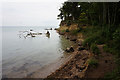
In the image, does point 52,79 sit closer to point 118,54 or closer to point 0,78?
point 0,78

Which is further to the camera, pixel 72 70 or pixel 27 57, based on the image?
pixel 27 57

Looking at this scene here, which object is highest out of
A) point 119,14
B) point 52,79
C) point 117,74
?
point 119,14

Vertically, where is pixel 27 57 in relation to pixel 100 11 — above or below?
below

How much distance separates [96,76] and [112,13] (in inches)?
424

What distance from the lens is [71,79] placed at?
13.6ft

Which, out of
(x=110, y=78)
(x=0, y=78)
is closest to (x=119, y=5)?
(x=110, y=78)

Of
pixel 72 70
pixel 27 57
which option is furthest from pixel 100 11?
pixel 27 57

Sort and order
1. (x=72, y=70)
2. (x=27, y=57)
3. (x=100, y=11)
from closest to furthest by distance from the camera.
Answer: (x=72, y=70)
(x=27, y=57)
(x=100, y=11)

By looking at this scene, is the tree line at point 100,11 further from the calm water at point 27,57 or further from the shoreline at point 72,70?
the shoreline at point 72,70

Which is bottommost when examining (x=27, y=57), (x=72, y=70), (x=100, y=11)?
(x=27, y=57)

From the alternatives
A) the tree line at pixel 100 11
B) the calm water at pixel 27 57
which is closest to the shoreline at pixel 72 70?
the calm water at pixel 27 57

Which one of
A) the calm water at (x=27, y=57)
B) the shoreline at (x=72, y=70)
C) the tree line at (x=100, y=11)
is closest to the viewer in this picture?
the shoreline at (x=72, y=70)

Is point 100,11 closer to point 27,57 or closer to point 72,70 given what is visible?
point 72,70

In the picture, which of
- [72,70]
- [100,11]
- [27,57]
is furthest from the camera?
[100,11]
